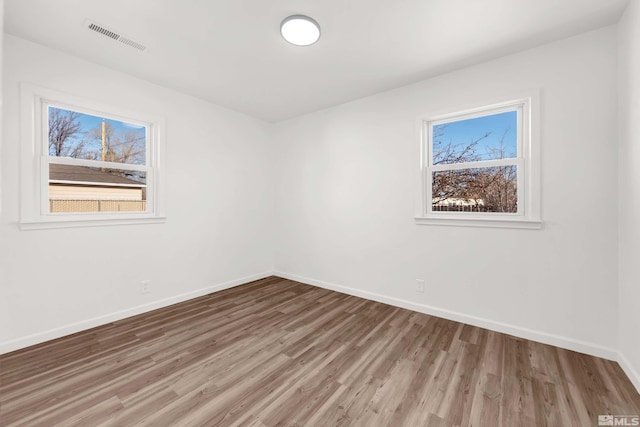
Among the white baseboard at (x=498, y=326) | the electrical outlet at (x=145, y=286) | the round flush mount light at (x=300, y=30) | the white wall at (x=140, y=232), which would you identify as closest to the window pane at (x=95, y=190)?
the white wall at (x=140, y=232)

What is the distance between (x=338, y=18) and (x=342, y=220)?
2406mm

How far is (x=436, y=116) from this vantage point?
3.07m

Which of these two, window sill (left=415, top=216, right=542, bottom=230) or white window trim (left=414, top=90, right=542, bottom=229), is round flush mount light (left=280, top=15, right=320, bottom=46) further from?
window sill (left=415, top=216, right=542, bottom=230)

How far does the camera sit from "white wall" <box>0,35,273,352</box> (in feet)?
7.69

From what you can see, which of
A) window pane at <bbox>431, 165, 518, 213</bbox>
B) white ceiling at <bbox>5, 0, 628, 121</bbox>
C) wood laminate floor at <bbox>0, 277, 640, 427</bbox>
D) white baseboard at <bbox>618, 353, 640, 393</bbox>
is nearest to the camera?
wood laminate floor at <bbox>0, 277, 640, 427</bbox>

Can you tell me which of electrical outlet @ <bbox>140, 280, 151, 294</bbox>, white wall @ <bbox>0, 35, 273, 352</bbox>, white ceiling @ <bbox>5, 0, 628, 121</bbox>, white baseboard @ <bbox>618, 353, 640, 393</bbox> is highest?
white ceiling @ <bbox>5, 0, 628, 121</bbox>

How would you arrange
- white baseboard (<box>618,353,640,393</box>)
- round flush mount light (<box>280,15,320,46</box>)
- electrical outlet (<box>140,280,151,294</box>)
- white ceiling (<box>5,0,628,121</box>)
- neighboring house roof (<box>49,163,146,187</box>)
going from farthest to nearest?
electrical outlet (<box>140,280,151,294</box>) → neighboring house roof (<box>49,163,146,187</box>) → round flush mount light (<box>280,15,320,46</box>) → white ceiling (<box>5,0,628,121</box>) → white baseboard (<box>618,353,640,393</box>)

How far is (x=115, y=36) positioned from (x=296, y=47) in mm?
1563

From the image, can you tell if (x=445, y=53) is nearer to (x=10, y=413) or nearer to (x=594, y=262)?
(x=594, y=262)

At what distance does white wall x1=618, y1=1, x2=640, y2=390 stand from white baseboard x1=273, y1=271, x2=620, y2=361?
0.16m

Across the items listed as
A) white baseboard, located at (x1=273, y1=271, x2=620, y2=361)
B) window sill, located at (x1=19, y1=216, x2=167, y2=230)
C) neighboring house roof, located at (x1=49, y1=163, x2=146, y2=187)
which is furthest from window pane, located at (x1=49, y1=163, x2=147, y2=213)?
white baseboard, located at (x1=273, y1=271, x2=620, y2=361)

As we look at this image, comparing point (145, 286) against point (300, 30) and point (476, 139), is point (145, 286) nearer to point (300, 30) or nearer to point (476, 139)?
point (300, 30)

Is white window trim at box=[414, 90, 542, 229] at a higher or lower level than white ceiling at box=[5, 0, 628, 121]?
lower

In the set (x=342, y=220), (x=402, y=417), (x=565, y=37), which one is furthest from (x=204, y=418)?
(x=565, y=37)
